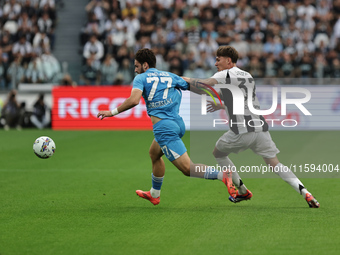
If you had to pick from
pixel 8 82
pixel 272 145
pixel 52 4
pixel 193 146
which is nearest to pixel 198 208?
pixel 272 145

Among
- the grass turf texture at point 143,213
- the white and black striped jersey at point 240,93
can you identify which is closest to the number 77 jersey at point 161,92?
the white and black striped jersey at point 240,93

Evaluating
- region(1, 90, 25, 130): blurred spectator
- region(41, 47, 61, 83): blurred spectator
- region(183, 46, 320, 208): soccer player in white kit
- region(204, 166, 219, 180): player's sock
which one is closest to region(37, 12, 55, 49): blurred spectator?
region(41, 47, 61, 83): blurred spectator

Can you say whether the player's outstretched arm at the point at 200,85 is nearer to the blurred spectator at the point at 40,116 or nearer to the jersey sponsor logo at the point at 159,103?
the jersey sponsor logo at the point at 159,103

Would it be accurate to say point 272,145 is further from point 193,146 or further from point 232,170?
point 193,146

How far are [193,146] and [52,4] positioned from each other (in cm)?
1382

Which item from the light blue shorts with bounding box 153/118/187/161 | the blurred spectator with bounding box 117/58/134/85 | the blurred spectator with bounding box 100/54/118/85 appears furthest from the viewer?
the blurred spectator with bounding box 100/54/118/85

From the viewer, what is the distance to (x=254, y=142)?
9008 mm

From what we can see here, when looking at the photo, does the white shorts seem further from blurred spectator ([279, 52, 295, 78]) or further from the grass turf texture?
blurred spectator ([279, 52, 295, 78])

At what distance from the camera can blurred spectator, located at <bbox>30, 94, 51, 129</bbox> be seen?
24109 millimetres

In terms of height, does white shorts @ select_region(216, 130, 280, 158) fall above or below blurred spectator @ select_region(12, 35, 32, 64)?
above

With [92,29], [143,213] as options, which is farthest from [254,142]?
[92,29]

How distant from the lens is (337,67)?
→ 23625 millimetres

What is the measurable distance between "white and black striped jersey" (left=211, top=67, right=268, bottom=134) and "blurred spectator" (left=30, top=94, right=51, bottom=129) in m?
15.9

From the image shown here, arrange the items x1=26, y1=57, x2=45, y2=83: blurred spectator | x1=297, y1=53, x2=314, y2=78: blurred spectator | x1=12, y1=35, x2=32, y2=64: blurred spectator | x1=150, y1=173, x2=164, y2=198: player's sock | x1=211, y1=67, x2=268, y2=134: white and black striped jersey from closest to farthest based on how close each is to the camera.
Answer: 1. x1=211, y1=67, x2=268, y2=134: white and black striped jersey
2. x1=150, y1=173, x2=164, y2=198: player's sock
3. x1=297, y1=53, x2=314, y2=78: blurred spectator
4. x1=26, y1=57, x2=45, y2=83: blurred spectator
5. x1=12, y1=35, x2=32, y2=64: blurred spectator
